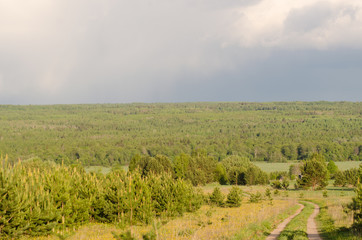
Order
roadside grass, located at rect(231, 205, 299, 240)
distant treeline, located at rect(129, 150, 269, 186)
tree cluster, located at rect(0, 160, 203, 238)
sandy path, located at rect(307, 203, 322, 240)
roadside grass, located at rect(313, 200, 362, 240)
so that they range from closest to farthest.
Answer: roadside grass, located at rect(313, 200, 362, 240) < tree cluster, located at rect(0, 160, 203, 238) < sandy path, located at rect(307, 203, 322, 240) < roadside grass, located at rect(231, 205, 299, 240) < distant treeline, located at rect(129, 150, 269, 186)

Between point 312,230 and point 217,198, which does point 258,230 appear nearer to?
point 312,230

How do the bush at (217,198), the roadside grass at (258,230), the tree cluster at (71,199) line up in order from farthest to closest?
1. the bush at (217,198)
2. the roadside grass at (258,230)
3. the tree cluster at (71,199)

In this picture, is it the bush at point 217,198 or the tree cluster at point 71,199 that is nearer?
the tree cluster at point 71,199

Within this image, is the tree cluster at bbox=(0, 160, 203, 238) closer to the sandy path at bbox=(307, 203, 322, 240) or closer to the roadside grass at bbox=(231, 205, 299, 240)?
the roadside grass at bbox=(231, 205, 299, 240)

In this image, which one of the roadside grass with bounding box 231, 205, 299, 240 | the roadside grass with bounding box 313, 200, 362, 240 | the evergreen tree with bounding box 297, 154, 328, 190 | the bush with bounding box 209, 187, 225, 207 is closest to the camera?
the roadside grass with bounding box 313, 200, 362, 240

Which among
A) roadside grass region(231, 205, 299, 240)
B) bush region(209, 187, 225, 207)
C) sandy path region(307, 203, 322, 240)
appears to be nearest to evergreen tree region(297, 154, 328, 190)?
bush region(209, 187, 225, 207)

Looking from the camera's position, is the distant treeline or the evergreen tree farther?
the distant treeline

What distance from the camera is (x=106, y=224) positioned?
29844 mm

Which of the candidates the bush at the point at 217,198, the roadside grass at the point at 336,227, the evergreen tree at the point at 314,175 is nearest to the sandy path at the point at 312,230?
the roadside grass at the point at 336,227

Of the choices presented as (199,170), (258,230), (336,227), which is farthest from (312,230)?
(199,170)

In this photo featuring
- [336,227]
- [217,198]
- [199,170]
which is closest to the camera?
[336,227]

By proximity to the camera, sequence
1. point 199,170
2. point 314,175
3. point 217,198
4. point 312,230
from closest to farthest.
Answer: point 312,230, point 217,198, point 314,175, point 199,170

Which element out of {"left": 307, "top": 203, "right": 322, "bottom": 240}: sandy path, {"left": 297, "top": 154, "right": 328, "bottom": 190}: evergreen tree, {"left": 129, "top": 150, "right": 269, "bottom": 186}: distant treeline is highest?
{"left": 307, "top": 203, "right": 322, "bottom": 240}: sandy path

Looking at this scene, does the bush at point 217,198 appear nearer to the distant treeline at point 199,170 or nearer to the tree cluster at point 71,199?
the tree cluster at point 71,199
